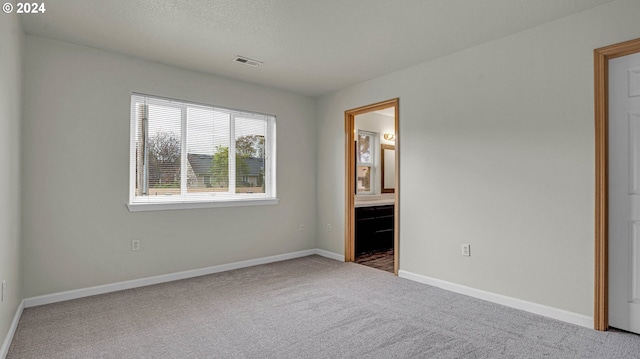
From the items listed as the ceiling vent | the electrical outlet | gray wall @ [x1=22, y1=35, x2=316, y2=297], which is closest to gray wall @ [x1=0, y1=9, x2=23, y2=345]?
gray wall @ [x1=22, y1=35, x2=316, y2=297]

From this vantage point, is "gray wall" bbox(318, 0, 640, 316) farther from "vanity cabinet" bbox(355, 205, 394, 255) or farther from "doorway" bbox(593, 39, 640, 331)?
"vanity cabinet" bbox(355, 205, 394, 255)

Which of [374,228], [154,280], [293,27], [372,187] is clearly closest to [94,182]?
[154,280]

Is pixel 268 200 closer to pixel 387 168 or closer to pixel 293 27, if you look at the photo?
pixel 293 27

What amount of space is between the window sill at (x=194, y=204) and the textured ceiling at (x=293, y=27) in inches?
62.3

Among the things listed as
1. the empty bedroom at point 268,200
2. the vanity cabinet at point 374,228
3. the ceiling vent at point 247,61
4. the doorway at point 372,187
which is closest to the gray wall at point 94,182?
the empty bedroom at point 268,200

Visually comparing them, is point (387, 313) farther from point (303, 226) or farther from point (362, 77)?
point (362, 77)

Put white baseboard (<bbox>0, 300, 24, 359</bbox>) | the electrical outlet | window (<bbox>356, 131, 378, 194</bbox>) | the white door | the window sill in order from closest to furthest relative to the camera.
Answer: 1. white baseboard (<bbox>0, 300, 24, 359</bbox>)
2. the white door
3. the electrical outlet
4. the window sill
5. window (<bbox>356, 131, 378, 194</bbox>)

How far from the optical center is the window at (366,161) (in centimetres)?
600

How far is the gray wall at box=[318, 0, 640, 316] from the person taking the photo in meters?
2.57

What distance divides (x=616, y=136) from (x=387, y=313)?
2.23 m

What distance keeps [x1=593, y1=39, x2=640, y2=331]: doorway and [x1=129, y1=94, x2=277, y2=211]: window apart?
352 cm

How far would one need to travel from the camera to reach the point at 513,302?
2.91m

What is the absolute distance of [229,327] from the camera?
99.6 inches

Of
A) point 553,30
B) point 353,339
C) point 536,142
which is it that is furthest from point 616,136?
point 353,339
